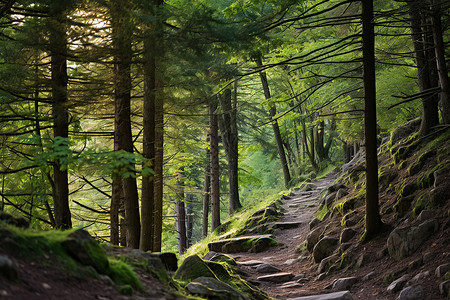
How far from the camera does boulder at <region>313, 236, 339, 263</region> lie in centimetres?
930

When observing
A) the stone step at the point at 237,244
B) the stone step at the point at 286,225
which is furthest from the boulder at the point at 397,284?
the stone step at the point at 286,225

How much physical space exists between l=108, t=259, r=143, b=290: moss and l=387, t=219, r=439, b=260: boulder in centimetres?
499

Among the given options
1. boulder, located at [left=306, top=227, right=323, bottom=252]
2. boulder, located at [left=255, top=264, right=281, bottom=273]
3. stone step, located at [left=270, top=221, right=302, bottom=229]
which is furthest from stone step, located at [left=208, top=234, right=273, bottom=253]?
boulder, located at [left=255, top=264, right=281, bottom=273]

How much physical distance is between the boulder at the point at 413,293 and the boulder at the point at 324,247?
2.98 metres

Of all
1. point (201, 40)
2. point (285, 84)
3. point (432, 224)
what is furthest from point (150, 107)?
point (285, 84)

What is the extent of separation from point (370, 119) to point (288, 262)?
4244mm

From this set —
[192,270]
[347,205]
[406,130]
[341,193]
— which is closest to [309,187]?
[341,193]

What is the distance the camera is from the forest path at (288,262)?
27.7 feet

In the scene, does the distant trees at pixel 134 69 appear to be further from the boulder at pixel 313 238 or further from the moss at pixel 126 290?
the moss at pixel 126 290

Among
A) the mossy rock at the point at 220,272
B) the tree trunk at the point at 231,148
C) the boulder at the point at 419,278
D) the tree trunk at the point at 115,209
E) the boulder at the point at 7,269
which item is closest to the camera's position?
the boulder at the point at 7,269

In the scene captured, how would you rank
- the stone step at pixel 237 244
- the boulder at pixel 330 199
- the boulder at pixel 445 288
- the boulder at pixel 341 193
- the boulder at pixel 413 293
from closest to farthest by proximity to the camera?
the boulder at pixel 445 288
the boulder at pixel 413 293
the boulder at pixel 341 193
the boulder at pixel 330 199
the stone step at pixel 237 244

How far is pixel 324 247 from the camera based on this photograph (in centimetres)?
941

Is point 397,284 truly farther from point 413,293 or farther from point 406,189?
point 406,189

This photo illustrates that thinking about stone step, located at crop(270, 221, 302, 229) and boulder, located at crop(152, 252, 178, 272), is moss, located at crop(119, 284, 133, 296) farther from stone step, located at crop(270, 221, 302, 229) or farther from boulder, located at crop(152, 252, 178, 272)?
stone step, located at crop(270, 221, 302, 229)
